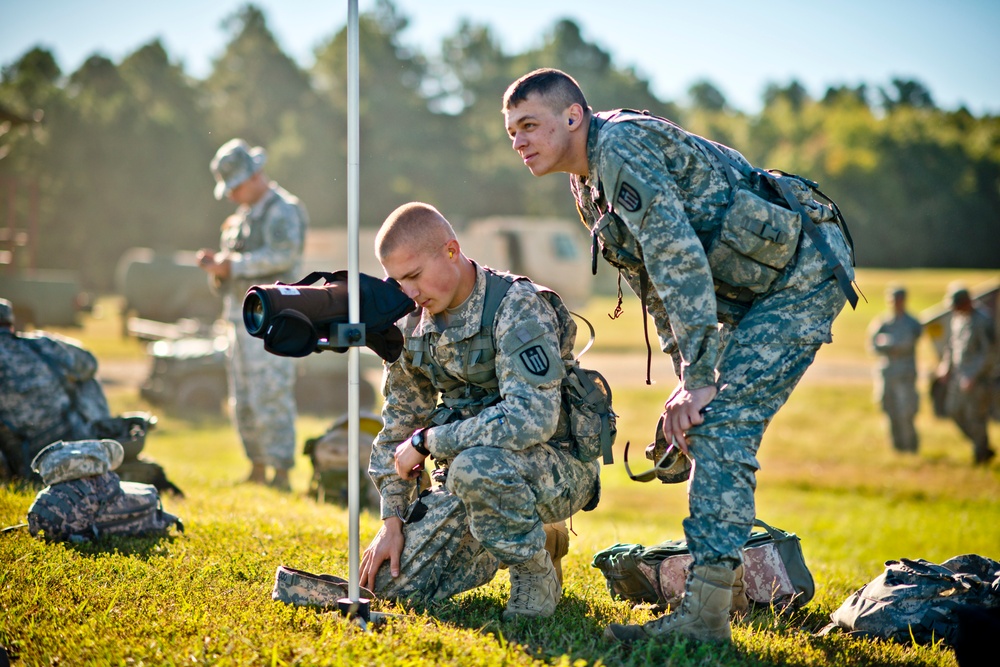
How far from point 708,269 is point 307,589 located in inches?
88.5

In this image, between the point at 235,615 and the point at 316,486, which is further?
the point at 316,486

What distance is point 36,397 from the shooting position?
745 cm

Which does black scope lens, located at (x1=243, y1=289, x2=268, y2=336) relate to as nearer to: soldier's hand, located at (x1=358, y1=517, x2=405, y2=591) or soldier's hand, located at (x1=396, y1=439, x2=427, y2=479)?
soldier's hand, located at (x1=396, y1=439, x2=427, y2=479)

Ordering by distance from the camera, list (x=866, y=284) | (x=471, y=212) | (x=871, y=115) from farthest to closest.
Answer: (x=871, y=115) → (x=471, y=212) → (x=866, y=284)

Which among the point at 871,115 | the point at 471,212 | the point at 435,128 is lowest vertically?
the point at 471,212

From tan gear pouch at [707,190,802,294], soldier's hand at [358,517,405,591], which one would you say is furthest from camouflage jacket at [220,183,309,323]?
tan gear pouch at [707,190,802,294]

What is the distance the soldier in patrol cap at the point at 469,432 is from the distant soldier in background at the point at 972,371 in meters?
12.7

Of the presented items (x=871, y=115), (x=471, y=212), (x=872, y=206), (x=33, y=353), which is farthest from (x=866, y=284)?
(x=33, y=353)

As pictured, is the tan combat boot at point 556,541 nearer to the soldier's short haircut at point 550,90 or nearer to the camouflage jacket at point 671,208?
the camouflage jacket at point 671,208

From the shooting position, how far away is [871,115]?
246 ft

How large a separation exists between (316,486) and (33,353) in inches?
97.9

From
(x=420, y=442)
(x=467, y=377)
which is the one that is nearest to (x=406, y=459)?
(x=420, y=442)

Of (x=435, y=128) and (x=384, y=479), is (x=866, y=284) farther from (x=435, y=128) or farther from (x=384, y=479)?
(x=384, y=479)

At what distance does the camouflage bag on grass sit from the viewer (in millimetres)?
4406
